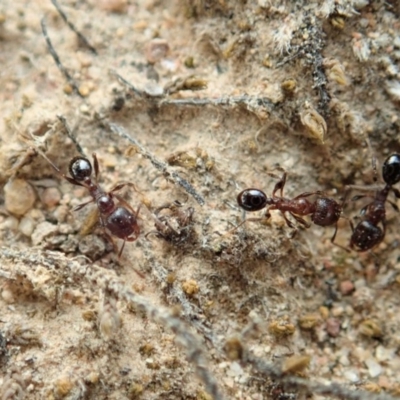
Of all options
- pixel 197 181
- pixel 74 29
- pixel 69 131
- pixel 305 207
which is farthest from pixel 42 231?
pixel 305 207

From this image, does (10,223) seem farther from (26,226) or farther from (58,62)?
(58,62)

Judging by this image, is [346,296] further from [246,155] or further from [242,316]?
[246,155]

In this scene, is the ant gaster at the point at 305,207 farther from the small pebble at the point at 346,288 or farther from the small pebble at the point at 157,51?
the small pebble at the point at 157,51

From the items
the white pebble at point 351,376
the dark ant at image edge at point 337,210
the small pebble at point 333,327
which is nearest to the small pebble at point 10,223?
the dark ant at image edge at point 337,210

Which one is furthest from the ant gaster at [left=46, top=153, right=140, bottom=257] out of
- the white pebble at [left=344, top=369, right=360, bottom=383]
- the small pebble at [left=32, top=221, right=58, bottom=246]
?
the white pebble at [left=344, top=369, right=360, bottom=383]

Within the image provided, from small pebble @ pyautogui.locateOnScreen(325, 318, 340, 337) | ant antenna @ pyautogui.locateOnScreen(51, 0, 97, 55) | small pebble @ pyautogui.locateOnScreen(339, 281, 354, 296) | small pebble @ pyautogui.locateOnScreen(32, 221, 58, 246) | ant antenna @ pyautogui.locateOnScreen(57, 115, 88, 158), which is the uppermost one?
ant antenna @ pyautogui.locateOnScreen(51, 0, 97, 55)

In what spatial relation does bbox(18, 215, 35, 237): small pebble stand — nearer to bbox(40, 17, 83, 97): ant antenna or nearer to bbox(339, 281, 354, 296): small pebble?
bbox(40, 17, 83, 97): ant antenna
